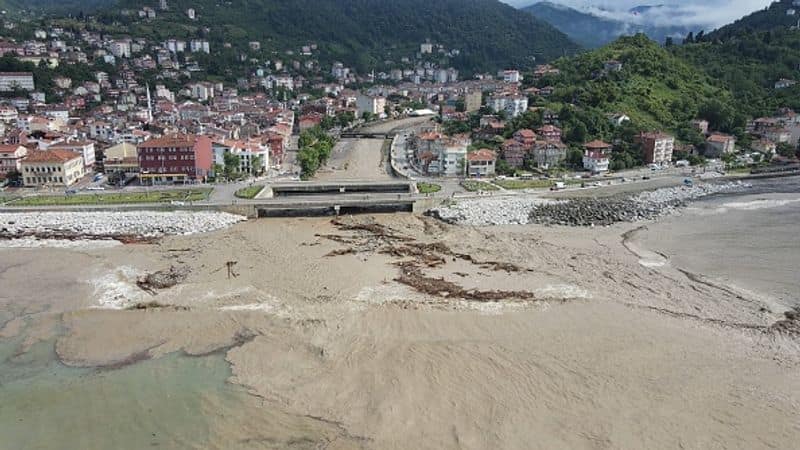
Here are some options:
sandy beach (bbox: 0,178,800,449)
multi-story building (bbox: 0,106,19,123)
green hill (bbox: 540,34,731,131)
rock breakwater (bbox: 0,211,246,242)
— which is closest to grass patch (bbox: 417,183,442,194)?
sandy beach (bbox: 0,178,800,449)

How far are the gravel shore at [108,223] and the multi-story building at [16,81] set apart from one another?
57598mm

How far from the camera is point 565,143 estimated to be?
184 feet

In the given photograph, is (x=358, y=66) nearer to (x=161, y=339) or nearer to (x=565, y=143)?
(x=565, y=143)

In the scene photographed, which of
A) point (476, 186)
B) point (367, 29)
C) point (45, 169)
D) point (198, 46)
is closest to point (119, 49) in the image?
point (198, 46)

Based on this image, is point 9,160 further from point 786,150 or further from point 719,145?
point 786,150

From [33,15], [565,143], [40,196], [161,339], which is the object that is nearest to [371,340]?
[161,339]

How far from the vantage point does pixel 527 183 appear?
44.1m

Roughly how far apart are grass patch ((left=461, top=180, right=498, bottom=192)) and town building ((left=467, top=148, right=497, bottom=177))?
9.16 feet

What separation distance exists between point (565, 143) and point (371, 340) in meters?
41.8

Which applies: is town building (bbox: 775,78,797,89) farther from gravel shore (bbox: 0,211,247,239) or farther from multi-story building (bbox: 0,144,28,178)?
multi-story building (bbox: 0,144,28,178)

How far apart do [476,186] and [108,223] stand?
24.8 m

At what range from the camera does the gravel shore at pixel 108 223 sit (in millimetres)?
32250

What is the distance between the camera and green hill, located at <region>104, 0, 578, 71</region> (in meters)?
142

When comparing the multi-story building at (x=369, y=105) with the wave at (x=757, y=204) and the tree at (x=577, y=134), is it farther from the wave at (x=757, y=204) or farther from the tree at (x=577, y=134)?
the wave at (x=757, y=204)
